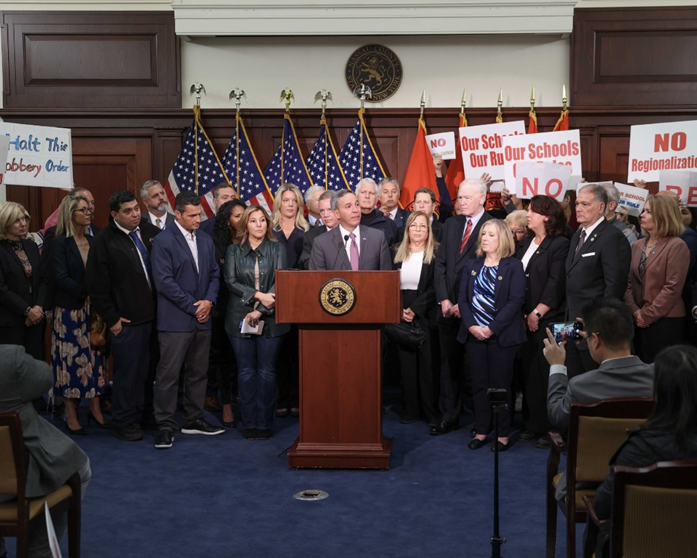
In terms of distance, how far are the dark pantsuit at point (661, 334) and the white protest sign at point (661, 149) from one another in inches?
70.5

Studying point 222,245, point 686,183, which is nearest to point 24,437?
point 222,245

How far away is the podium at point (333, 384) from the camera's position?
500 centimetres

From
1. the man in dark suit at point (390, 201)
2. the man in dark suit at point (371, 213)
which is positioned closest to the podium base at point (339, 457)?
the man in dark suit at point (371, 213)

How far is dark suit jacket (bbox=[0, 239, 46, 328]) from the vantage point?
19.1ft

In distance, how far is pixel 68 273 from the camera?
601cm

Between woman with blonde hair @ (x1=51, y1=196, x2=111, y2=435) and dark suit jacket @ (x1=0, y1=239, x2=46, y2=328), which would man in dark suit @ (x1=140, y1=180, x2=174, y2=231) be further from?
dark suit jacket @ (x1=0, y1=239, x2=46, y2=328)

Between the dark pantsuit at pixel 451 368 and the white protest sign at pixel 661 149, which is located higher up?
the white protest sign at pixel 661 149

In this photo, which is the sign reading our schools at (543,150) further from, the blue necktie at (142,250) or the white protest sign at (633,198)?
the blue necktie at (142,250)

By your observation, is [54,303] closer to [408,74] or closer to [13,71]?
[13,71]

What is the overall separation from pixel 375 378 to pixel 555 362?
1.74m

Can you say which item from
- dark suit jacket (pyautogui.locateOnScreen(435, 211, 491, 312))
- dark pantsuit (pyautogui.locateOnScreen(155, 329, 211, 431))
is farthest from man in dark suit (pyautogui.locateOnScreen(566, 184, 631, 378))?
dark pantsuit (pyautogui.locateOnScreen(155, 329, 211, 431))

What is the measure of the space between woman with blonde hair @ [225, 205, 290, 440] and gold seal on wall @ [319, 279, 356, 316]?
86cm

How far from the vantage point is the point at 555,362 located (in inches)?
138

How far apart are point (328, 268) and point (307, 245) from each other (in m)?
0.94
